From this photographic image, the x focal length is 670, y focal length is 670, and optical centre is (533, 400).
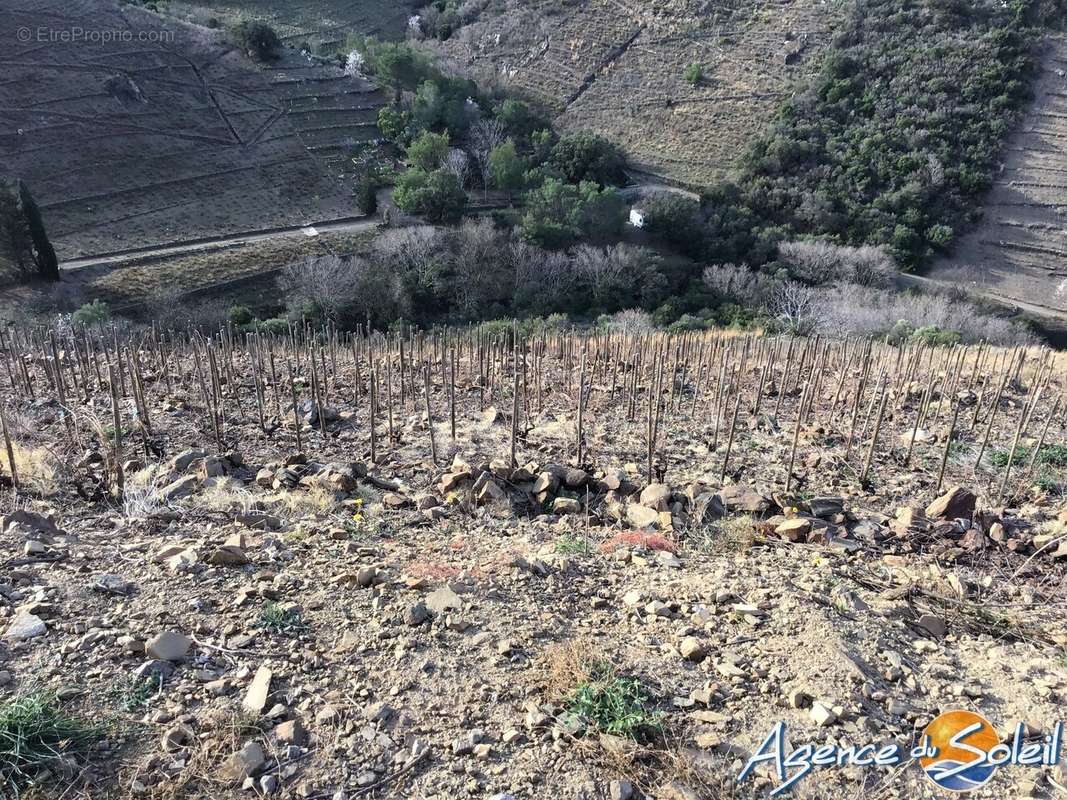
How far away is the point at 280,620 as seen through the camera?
185 inches

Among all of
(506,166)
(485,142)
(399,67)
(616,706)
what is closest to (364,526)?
(616,706)

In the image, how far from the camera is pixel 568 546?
247 inches

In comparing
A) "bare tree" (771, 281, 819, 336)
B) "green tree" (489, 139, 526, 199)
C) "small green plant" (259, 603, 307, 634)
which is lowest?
"bare tree" (771, 281, 819, 336)

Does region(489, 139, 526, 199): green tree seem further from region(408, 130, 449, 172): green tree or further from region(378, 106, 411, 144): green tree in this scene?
region(378, 106, 411, 144): green tree

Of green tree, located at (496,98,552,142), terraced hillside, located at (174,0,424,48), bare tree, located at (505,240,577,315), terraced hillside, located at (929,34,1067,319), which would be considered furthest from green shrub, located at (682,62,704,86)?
terraced hillside, located at (174,0,424,48)

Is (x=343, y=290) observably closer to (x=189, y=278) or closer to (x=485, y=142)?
(x=189, y=278)

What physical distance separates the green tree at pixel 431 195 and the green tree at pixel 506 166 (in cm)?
333

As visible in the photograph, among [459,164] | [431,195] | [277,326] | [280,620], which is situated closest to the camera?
[280,620]

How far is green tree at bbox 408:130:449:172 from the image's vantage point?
119 feet

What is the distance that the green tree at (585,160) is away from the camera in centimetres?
3853

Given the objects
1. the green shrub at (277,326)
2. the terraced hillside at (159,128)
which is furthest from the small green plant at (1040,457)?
the terraced hillside at (159,128)

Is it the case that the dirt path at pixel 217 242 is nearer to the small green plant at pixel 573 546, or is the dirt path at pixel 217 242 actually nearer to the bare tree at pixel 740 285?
the bare tree at pixel 740 285

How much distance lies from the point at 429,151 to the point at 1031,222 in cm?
3153

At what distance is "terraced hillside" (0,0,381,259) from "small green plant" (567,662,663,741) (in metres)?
32.1
